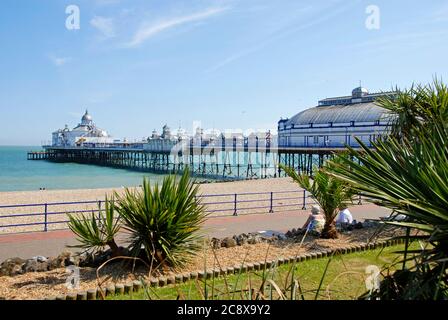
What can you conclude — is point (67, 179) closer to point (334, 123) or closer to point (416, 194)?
point (334, 123)

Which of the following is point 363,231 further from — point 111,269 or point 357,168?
point 357,168

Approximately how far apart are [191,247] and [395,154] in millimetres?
4699

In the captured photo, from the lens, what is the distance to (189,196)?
21.6 ft

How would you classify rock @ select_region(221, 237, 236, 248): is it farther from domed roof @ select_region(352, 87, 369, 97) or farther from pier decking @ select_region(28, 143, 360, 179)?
domed roof @ select_region(352, 87, 369, 97)

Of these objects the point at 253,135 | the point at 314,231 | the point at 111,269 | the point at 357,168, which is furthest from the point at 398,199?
the point at 253,135

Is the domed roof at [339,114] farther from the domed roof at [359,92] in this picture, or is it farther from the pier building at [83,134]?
the pier building at [83,134]

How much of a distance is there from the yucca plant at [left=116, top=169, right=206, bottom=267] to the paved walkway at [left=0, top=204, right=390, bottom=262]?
0.72m

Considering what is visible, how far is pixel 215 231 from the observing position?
1095 cm

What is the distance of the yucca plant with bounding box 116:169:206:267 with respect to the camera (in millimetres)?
6180

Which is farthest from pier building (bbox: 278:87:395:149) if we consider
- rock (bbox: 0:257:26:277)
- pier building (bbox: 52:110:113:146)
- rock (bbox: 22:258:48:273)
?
pier building (bbox: 52:110:113:146)

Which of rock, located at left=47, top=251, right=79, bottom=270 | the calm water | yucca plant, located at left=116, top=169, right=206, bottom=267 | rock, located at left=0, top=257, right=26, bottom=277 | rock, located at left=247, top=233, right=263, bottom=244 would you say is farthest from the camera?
the calm water

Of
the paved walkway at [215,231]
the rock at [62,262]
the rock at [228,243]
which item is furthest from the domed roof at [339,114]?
the rock at [62,262]

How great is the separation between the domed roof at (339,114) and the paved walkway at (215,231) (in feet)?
149
